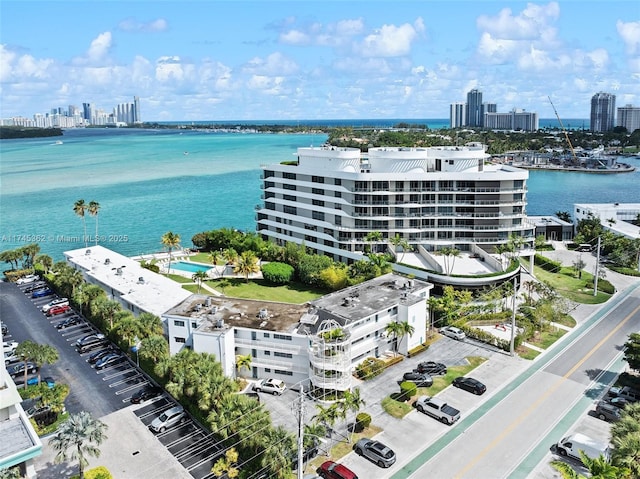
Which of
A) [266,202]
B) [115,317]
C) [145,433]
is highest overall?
[266,202]

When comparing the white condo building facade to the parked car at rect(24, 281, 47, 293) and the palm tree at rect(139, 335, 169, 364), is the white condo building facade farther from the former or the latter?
the parked car at rect(24, 281, 47, 293)

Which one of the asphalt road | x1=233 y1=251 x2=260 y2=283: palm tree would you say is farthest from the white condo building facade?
x1=233 y1=251 x2=260 y2=283: palm tree

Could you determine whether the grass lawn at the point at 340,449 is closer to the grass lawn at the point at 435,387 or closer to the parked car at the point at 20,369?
the grass lawn at the point at 435,387

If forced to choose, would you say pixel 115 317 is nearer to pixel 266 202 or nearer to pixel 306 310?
pixel 306 310

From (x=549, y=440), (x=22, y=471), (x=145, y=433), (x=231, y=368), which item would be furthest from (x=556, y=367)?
(x=22, y=471)

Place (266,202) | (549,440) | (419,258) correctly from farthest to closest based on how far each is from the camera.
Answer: (266,202)
(419,258)
(549,440)

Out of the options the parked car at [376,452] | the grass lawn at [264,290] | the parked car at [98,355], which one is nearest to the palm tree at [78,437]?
the parked car at [376,452]

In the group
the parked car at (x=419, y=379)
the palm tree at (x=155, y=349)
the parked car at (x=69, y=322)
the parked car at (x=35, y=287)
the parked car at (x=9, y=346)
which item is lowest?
the parked car at (x=9, y=346)
